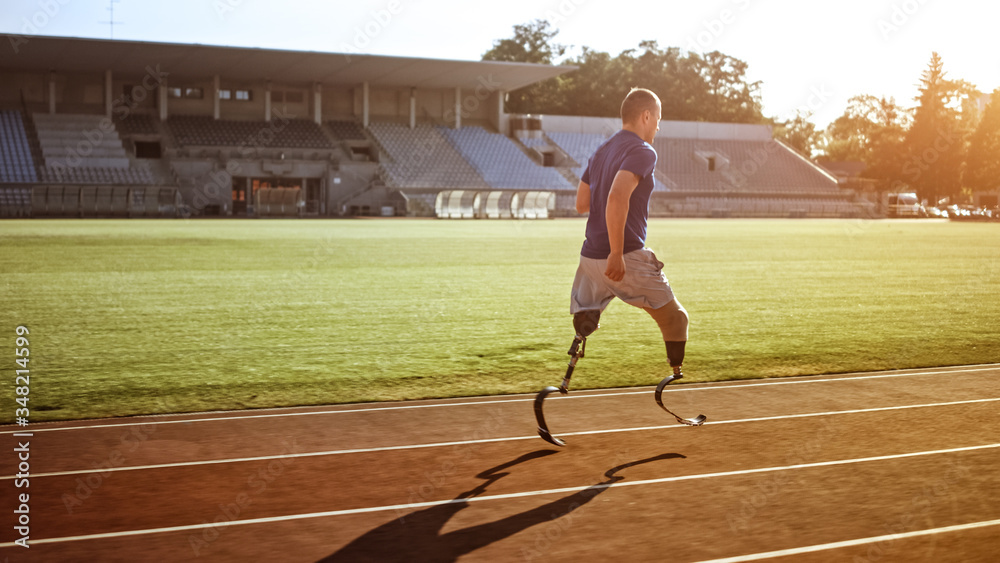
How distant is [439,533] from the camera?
13.1 ft

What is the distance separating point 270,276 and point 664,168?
58386 millimetres

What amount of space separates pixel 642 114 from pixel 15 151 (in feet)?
176

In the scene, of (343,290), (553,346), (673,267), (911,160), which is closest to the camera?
(553,346)

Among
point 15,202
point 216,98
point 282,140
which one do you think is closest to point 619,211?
point 15,202

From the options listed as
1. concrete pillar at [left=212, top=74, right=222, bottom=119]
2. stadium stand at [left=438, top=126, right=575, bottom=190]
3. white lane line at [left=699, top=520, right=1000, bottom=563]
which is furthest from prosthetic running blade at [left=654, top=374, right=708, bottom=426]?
concrete pillar at [left=212, top=74, right=222, bottom=119]

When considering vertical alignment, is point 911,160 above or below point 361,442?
above

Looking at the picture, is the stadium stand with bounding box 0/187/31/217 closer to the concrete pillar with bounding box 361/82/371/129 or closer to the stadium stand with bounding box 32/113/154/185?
the stadium stand with bounding box 32/113/154/185

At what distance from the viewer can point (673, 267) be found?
1945 centimetres

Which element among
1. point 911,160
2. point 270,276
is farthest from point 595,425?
point 911,160

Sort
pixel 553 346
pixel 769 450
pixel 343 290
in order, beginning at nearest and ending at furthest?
pixel 769 450
pixel 553 346
pixel 343 290

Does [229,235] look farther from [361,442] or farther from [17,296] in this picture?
[361,442]

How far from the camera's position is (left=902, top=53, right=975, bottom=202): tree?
81.3 meters

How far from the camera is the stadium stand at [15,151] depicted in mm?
49281

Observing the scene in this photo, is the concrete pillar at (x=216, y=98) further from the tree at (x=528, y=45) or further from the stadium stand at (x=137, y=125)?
the tree at (x=528, y=45)
